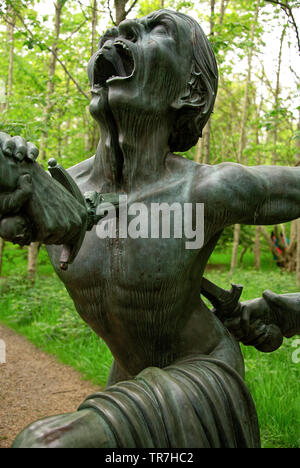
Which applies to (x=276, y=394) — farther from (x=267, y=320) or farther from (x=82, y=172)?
(x=82, y=172)

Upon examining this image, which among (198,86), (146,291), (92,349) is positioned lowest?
(92,349)

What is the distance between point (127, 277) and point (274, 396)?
2.54 meters

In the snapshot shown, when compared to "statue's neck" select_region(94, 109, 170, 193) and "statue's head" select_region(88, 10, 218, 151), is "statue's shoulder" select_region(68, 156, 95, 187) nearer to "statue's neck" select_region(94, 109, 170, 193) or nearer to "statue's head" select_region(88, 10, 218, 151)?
"statue's neck" select_region(94, 109, 170, 193)

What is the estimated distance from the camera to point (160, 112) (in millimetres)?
1412

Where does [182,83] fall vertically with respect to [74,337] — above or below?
above

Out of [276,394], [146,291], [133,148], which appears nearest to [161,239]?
[146,291]

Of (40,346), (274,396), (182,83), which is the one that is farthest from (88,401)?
(40,346)

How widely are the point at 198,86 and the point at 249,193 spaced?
1.20ft

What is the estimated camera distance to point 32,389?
188 inches

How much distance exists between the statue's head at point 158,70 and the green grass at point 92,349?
253 cm

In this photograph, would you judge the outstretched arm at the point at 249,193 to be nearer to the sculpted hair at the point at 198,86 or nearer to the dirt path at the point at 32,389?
the sculpted hair at the point at 198,86

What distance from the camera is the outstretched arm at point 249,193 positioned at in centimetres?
137

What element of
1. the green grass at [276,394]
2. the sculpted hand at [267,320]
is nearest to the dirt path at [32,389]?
the green grass at [276,394]
